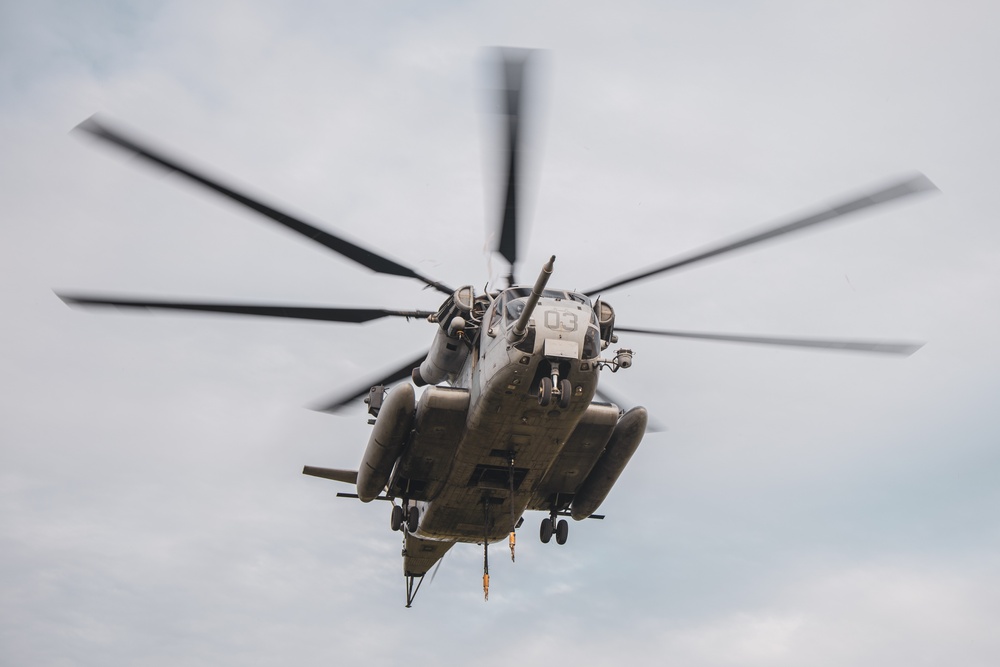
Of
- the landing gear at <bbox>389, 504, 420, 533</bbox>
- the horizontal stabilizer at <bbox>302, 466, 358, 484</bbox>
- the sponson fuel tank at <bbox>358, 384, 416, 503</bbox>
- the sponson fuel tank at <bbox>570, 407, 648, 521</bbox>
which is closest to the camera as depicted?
the sponson fuel tank at <bbox>358, 384, 416, 503</bbox>

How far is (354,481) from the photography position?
70.6ft

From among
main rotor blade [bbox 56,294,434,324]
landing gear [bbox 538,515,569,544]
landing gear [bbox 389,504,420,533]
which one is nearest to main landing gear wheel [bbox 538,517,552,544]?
landing gear [bbox 538,515,569,544]

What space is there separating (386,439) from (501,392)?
3.31 m

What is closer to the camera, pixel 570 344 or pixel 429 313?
pixel 570 344

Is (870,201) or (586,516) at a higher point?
(870,201)

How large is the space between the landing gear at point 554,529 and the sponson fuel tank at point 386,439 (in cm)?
383

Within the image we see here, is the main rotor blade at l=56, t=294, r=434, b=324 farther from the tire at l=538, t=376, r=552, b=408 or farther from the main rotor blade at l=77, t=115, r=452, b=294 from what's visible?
the tire at l=538, t=376, r=552, b=408

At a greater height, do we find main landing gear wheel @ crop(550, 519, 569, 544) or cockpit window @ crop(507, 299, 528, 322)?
cockpit window @ crop(507, 299, 528, 322)

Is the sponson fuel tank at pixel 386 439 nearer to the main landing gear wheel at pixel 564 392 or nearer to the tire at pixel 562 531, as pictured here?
the main landing gear wheel at pixel 564 392

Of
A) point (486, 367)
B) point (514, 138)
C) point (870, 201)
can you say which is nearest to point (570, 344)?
point (486, 367)

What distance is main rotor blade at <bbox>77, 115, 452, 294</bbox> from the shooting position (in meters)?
12.5

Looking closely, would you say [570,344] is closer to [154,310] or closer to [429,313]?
[429,313]

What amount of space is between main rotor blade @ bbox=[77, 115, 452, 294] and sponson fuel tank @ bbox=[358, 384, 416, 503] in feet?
7.56

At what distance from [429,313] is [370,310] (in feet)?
3.81
